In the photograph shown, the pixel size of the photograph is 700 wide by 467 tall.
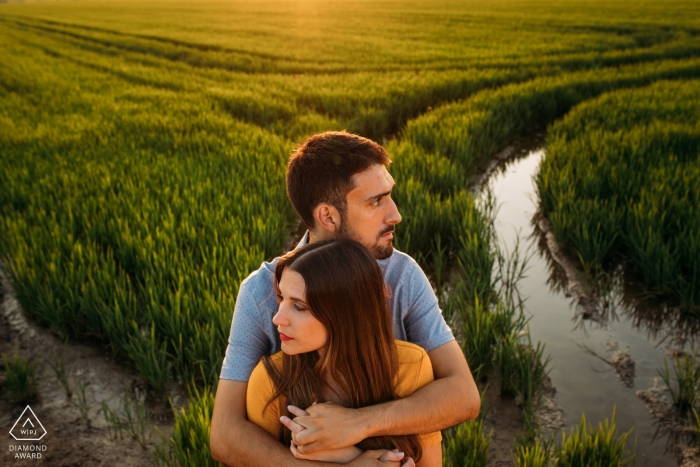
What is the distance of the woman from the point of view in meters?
1.11

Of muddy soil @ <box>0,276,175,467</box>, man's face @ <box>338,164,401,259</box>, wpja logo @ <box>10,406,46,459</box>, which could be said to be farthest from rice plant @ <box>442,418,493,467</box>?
wpja logo @ <box>10,406,46,459</box>

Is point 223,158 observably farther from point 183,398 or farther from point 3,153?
point 183,398

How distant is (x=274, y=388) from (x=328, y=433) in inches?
6.6

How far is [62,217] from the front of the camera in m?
3.57

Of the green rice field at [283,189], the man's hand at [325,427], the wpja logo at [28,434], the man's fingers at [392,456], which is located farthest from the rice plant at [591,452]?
the wpja logo at [28,434]

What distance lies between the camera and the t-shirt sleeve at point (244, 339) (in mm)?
1336

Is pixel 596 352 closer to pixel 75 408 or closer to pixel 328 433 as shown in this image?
pixel 328 433

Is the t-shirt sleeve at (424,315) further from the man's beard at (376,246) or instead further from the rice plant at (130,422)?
the rice plant at (130,422)

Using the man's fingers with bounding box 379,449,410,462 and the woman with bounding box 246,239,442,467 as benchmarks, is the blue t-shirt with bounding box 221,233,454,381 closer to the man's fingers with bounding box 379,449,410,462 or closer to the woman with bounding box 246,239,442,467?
the woman with bounding box 246,239,442,467

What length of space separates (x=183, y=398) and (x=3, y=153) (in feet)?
12.8

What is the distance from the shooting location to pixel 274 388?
120cm

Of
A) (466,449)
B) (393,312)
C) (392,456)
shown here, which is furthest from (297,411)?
(466,449)

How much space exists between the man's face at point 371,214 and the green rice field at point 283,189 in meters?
0.81

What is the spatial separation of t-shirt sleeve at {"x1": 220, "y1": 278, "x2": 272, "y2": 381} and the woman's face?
220 mm
